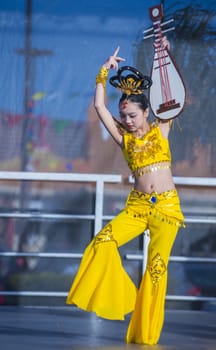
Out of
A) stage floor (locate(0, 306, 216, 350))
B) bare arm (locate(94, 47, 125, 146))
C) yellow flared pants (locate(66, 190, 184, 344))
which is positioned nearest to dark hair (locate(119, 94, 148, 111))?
bare arm (locate(94, 47, 125, 146))

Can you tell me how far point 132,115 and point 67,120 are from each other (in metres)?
1.86

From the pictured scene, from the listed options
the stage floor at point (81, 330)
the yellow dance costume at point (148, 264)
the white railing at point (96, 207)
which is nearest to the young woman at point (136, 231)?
the yellow dance costume at point (148, 264)

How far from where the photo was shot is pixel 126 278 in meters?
6.50

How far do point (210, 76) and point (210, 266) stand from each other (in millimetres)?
1489

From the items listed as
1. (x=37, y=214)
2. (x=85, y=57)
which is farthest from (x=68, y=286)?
(x=85, y=57)

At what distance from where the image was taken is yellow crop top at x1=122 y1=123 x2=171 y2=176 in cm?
652

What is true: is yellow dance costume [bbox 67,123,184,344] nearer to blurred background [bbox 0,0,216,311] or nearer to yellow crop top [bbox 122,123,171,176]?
yellow crop top [bbox 122,123,171,176]

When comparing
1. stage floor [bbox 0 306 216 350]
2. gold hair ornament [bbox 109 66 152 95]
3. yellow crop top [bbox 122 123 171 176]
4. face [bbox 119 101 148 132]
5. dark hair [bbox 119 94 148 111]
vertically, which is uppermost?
gold hair ornament [bbox 109 66 152 95]

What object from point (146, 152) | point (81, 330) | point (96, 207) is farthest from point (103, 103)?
point (96, 207)

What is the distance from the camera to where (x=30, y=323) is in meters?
7.33

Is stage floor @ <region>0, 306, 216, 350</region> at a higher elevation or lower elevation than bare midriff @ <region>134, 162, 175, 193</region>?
lower

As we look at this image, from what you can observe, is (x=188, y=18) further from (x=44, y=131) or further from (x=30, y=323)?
(x=30, y=323)

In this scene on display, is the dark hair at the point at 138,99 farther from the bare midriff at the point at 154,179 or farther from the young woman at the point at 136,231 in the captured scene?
the bare midriff at the point at 154,179

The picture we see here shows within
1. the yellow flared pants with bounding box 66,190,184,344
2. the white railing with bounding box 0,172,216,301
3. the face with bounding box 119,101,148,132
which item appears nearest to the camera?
the yellow flared pants with bounding box 66,190,184,344
